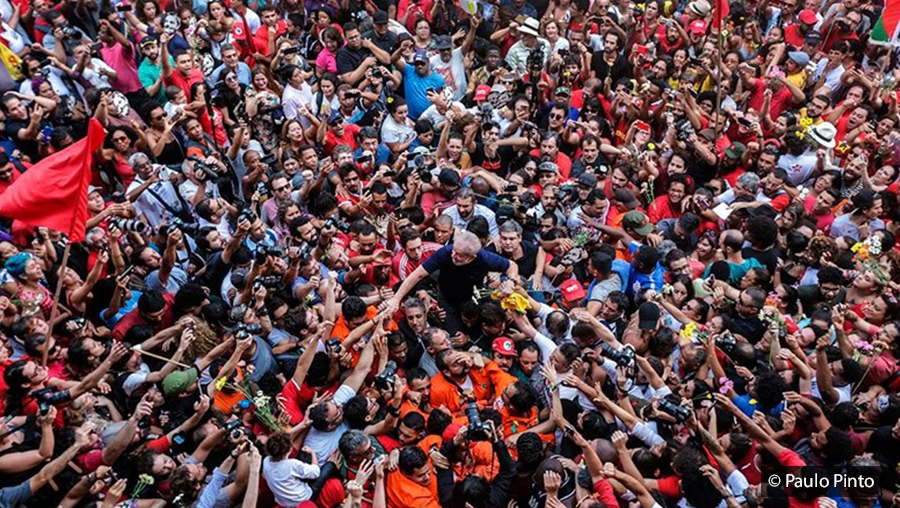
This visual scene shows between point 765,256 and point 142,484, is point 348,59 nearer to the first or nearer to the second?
point 765,256

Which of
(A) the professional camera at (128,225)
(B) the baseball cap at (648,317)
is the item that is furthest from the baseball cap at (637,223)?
(A) the professional camera at (128,225)

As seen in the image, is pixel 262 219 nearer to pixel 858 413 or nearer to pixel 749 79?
pixel 858 413

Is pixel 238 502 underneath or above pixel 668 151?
underneath

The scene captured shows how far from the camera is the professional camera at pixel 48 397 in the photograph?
5.39 metres

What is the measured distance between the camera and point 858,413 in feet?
19.2

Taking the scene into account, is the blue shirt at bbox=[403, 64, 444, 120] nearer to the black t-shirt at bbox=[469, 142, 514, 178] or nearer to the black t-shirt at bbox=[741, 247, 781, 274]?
the black t-shirt at bbox=[469, 142, 514, 178]

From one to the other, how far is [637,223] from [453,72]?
3.67 m

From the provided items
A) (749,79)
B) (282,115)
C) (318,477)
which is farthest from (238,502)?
(749,79)

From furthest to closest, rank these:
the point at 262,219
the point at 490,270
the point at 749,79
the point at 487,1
A: the point at 487,1 → the point at 749,79 → the point at 262,219 → the point at 490,270

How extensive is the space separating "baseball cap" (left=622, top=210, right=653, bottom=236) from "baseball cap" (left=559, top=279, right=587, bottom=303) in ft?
3.22

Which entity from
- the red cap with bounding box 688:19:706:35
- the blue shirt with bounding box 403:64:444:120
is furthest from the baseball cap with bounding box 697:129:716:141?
the blue shirt with bounding box 403:64:444:120

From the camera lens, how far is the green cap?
5922 mm

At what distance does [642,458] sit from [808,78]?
673 centimetres

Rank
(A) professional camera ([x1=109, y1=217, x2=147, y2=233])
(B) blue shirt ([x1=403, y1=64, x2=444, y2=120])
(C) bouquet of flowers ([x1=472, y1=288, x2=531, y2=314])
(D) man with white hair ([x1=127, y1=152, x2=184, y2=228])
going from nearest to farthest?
(C) bouquet of flowers ([x1=472, y1=288, x2=531, y2=314]) < (A) professional camera ([x1=109, y1=217, x2=147, y2=233]) < (D) man with white hair ([x1=127, y1=152, x2=184, y2=228]) < (B) blue shirt ([x1=403, y1=64, x2=444, y2=120])
